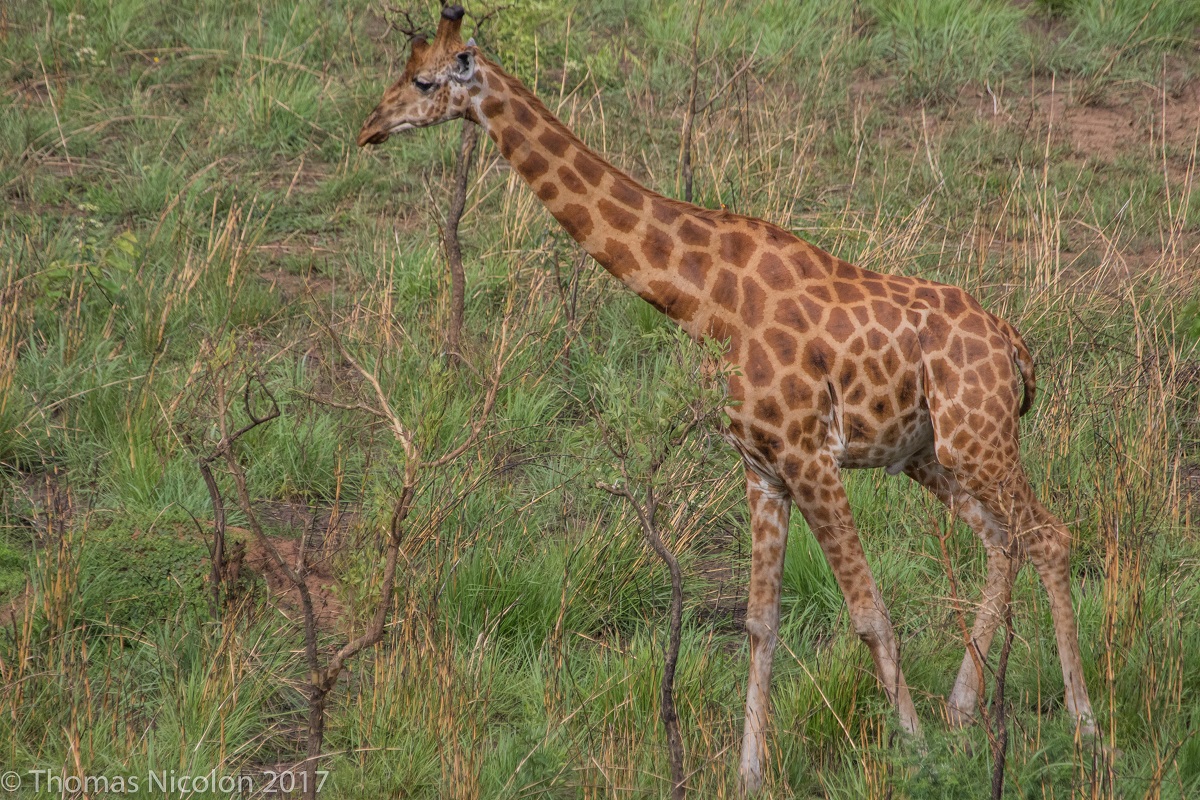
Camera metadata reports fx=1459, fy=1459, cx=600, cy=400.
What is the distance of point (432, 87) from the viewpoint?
5.38m

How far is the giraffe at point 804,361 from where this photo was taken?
521cm

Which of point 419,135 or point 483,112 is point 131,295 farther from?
point 483,112

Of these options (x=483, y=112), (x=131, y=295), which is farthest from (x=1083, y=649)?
(x=131, y=295)

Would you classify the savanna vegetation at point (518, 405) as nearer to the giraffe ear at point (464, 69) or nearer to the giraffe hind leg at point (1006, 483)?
the giraffe hind leg at point (1006, 483)

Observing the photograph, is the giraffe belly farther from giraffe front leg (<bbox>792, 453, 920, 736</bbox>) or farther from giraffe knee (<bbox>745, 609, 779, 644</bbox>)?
giraffe knee (<bbox>745, 609, 779, 644</bbox>)

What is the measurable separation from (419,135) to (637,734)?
664 cm

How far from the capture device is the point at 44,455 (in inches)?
287

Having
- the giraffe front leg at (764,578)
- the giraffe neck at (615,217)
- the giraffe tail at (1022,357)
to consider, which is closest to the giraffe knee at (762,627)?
the giraffe front leg at (764,578)

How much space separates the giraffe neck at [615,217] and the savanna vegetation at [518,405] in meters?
0.27

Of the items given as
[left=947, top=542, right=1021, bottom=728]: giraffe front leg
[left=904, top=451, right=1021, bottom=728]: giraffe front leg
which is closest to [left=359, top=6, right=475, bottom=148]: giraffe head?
[left=904, top=451, right=1021, bottom=728]: giraffe front leg

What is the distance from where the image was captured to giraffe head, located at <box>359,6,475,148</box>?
5.34 m

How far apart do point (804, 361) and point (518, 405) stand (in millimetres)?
2719

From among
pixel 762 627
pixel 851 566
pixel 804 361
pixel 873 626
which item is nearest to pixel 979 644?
pixel 873 626

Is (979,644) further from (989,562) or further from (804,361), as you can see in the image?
(804,361)
